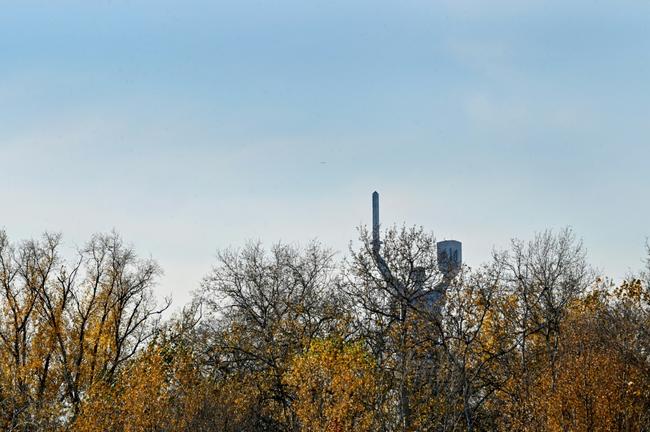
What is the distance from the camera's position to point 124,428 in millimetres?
33000

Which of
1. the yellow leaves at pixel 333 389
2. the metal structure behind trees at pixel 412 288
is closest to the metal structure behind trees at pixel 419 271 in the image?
the metal structure behind trees at pixel 412 288

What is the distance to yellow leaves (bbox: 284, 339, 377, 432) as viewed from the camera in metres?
32.9

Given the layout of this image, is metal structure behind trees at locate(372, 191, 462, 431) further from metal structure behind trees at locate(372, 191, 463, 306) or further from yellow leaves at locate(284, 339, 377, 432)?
yellow leaves at locate(284, 339, 377, 432)

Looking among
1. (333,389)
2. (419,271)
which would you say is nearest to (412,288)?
(419,271)

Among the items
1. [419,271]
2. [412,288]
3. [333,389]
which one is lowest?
[333,389]

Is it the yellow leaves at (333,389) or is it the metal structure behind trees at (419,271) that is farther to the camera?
the metal structure behind trees at (419,271)

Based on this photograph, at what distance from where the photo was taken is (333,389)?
3384 cm

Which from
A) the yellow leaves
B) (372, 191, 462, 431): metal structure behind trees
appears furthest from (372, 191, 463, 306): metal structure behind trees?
the yellow leaves

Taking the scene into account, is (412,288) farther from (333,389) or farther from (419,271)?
(333,389)

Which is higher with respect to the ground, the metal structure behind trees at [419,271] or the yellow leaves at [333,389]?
the metal structure behind trees at [419,271]

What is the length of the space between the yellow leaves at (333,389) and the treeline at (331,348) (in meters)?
0.09

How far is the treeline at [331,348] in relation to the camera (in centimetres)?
3120

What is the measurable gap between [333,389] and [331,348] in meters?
2.35

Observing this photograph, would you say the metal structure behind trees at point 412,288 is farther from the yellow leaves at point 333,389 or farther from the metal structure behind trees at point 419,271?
the yellow leaves at point 333,389
